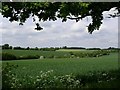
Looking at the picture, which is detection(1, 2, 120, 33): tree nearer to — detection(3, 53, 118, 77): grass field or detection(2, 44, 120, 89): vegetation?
detection(2, 44, 120, 89): vegetation

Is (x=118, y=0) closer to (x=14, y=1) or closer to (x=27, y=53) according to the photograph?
(x=14, y=1)

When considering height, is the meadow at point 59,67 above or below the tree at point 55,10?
below

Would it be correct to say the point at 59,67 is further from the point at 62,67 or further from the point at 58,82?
the point at 58,82

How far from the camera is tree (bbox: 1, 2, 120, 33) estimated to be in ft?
53.0

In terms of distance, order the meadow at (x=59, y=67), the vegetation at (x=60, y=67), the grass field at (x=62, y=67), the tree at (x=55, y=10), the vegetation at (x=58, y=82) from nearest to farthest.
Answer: the tree at (x=55, y=10) < the vegetation at (x=58, y=82) < the vegetation at (x=60, y=67) < the meadow at (x=59, y=67) < the grass field at (x=62, y=67)

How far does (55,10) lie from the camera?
61.2ft

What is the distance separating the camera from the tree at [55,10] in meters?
16.1

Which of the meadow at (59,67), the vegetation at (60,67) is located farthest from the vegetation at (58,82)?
the meadow at (59,67)

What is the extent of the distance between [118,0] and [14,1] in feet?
20.1

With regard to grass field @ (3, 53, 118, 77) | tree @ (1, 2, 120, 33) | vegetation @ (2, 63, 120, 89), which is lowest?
grass field @ (3, 53, 118, 77)

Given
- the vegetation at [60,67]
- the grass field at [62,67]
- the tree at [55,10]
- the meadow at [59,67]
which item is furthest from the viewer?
the grass field at [62,67]

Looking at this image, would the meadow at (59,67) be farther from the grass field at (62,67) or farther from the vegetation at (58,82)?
the vegetation at (58,82)

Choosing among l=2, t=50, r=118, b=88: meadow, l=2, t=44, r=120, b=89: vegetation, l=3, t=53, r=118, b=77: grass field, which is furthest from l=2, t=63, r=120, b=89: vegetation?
l=3, t=53, r=118, b=77: grass field

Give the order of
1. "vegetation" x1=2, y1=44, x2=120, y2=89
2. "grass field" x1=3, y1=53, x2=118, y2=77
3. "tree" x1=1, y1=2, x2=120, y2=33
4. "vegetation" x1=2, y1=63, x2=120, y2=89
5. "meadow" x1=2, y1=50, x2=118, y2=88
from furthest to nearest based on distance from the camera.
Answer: "grass field" x1=3, y1=53, x2=118, y2=77 < "meadow" x1=2, y1=50, x2=118, y2=88 < "vegetation" x1=2, y1=44, x2=120, y2=89 < "vegetation" x1=2, y1=63, x2=120, y2=89 < "tree" x1=1, y1=2, x2=120, y2=33
